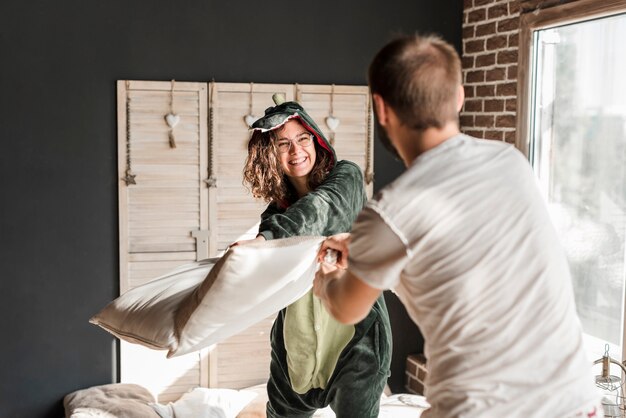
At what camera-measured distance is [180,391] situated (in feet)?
14.7

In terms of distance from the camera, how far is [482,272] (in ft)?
4.74

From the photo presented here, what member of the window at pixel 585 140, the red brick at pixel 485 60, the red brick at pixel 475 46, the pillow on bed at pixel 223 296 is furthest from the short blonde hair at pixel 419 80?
the red brick at pixel 475 46

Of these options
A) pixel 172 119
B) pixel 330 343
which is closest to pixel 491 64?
pixel 172 119

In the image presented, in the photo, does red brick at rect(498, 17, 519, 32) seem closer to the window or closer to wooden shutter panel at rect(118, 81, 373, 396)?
the window

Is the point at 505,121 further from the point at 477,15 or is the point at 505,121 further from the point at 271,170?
the point at 271,170

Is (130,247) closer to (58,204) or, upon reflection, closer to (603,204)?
(58,204)

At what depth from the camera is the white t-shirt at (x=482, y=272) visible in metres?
1.44

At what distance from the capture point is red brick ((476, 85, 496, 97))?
4.43 meters

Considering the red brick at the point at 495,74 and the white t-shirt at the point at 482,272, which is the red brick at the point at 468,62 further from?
the white t-shirt at the point at 482,272

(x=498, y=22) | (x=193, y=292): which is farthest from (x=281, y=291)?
(x=498, y=22)

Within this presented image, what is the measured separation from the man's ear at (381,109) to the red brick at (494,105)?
9.74 ft

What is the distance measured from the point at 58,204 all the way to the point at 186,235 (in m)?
0.70

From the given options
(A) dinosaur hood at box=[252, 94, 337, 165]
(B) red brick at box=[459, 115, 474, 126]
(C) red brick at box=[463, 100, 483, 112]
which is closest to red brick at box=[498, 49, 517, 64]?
(C) red brick at box=[463, 100, 483, 112]

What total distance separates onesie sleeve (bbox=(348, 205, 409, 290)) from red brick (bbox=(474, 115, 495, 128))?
313 cm
